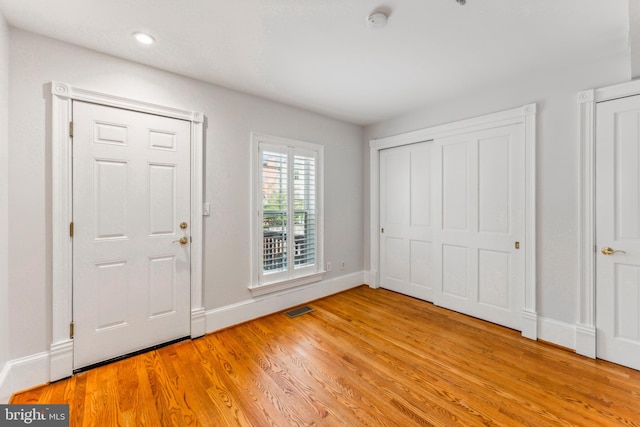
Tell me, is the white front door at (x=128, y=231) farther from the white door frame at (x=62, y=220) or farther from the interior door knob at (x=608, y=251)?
the interior door knob at (x=608, y=251)

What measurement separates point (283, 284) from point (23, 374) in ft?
7.09

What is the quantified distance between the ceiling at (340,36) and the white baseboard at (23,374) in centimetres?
230

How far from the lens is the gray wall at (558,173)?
237 cm

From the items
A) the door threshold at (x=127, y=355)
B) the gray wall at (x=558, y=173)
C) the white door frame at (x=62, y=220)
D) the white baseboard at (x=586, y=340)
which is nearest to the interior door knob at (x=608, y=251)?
the gray wall at (x=558, y=173)

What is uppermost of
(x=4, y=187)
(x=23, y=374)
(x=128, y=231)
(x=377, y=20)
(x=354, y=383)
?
(x=377, y=20)

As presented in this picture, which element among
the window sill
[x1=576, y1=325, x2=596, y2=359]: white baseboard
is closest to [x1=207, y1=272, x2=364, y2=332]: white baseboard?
the window sill

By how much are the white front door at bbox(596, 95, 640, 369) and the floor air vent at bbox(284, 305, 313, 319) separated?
8.81 ft

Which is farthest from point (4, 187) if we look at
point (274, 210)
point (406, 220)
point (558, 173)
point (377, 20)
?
point (558, 173)

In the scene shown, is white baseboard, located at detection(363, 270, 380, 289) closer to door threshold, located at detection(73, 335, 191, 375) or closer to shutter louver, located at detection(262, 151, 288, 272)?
shutter louver, located at detection(262, 151, 288, 272)

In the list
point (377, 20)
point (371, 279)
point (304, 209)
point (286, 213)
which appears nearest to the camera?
point (377, 20)

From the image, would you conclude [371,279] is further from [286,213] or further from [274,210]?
[274,210]

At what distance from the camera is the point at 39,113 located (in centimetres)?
194

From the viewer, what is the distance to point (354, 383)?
6.44 ft

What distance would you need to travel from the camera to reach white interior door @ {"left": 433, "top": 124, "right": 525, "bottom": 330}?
2760mm
